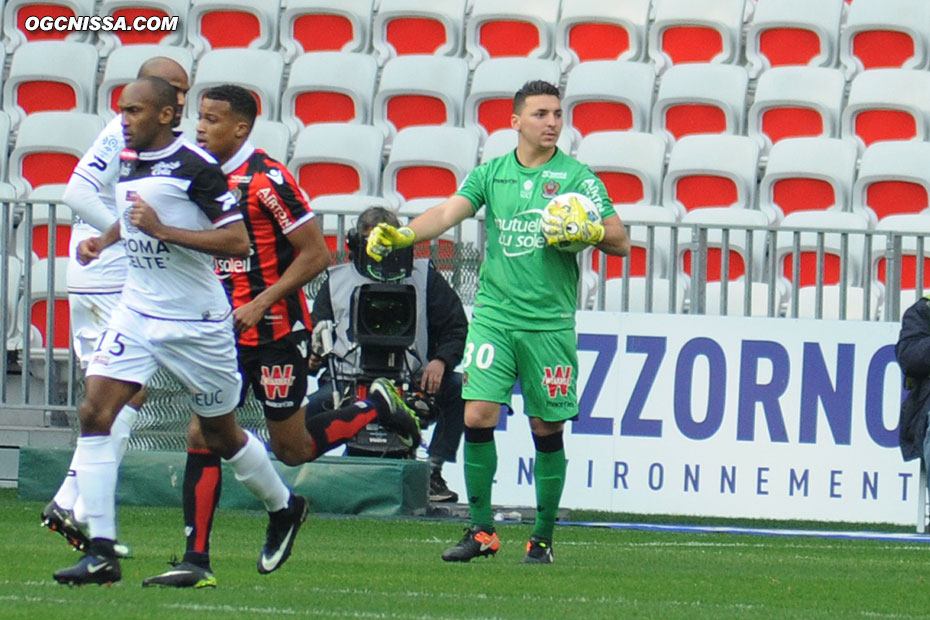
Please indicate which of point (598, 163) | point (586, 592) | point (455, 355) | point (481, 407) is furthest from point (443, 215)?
point (598, 163)

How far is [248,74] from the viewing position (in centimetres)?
1540

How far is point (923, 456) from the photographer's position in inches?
405

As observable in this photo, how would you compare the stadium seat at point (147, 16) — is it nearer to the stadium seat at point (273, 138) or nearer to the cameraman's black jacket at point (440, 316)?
the stadium seat at point (273, 138)

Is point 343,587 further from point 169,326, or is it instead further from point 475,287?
point 475,287

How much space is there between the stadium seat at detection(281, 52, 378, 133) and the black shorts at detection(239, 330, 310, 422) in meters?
8.06

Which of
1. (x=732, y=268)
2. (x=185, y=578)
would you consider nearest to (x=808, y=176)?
(x=732, y=268)

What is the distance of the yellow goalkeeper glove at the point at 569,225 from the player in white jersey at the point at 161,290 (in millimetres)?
1763

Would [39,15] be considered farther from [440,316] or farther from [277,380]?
[277,380]

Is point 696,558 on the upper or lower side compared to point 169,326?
lower

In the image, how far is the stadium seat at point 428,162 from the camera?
1422 centimetres

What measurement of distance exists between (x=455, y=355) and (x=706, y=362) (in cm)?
170

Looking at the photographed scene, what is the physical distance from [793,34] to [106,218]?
837cm

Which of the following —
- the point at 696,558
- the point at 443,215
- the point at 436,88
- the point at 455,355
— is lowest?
the point at 696,558

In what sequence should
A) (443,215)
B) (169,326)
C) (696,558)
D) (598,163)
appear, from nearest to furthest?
(169,326) → (443,215) → (696,558) → (598,163)
